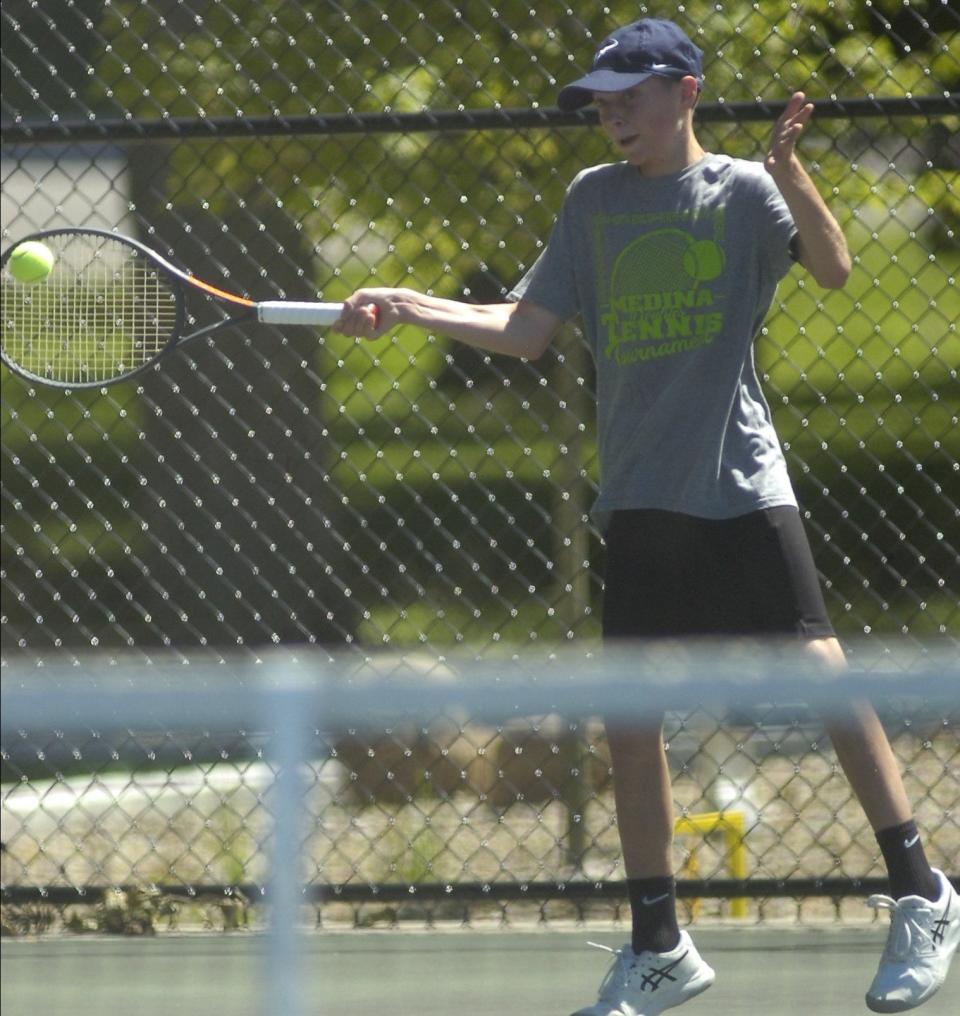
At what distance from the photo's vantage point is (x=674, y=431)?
2680 mm

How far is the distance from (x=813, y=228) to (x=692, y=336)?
254 millimetres

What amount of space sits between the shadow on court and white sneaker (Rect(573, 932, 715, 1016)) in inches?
14.6

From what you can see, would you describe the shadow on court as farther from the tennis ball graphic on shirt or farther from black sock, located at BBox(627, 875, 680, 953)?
the tennis ball graphic on shirt

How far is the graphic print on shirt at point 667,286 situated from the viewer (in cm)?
269

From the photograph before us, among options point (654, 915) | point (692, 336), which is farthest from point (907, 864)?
point (692, 336)

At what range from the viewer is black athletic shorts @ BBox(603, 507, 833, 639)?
265cm

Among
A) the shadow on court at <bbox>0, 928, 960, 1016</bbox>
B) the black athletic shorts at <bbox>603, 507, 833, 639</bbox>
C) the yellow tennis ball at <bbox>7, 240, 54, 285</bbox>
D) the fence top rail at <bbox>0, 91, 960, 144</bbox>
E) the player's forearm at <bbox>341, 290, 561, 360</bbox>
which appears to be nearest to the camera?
the black athletic shorts at <bbox>603, 507, 833, 639</bbox>

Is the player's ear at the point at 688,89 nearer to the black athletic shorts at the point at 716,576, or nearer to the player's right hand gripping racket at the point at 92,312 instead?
the black athletic shorts at the point at 716,576

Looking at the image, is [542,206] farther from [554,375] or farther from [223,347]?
[223,347]

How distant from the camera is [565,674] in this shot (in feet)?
4.56

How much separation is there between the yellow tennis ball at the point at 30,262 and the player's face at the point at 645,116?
122 centimetres

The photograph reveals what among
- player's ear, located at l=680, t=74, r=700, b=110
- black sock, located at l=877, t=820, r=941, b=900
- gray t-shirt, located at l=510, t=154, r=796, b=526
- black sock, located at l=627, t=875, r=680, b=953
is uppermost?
player's ear, located at l=680, t=74, r=700, b=110

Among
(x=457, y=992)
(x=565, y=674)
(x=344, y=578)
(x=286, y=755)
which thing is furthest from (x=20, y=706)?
(x=344, y=578)

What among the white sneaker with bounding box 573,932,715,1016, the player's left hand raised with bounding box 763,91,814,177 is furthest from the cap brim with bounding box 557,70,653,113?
the white sneaker with bounding box 573,932,715,1016
